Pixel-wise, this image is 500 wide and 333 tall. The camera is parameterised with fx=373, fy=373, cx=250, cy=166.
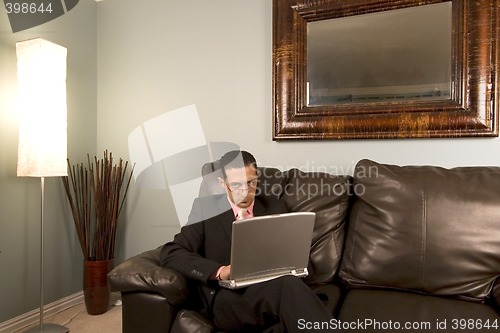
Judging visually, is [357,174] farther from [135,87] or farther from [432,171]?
[135,87]

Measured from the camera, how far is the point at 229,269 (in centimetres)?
145

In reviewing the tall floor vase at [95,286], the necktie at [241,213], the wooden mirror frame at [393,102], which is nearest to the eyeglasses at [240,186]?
the necktie at [241,213]

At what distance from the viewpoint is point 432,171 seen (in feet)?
5.83

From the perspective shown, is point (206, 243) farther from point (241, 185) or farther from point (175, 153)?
point (175, 153)

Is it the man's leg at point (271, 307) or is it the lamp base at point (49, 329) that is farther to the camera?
the lamp base at point (49, 329)

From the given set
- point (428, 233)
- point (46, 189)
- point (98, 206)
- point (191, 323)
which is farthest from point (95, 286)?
point (428, 233)

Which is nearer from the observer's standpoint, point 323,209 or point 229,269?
point 229,269

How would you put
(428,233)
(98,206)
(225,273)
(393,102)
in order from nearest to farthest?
(225,273)
(428,233)
(393,102)
(98,206)

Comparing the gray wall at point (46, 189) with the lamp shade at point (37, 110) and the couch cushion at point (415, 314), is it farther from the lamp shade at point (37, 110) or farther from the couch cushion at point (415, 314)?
the couch cushion at point (415, 314)

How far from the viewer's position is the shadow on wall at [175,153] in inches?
103

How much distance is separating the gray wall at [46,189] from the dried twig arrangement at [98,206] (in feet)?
0.51

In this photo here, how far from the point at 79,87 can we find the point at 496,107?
269 centimetres

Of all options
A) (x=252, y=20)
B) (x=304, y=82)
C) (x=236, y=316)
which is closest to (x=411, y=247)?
(x=236, y=316)

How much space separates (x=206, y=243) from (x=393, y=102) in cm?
130
